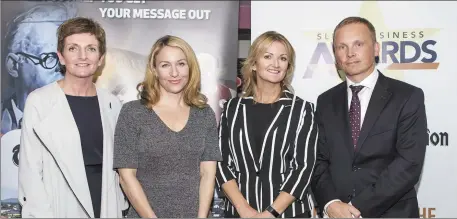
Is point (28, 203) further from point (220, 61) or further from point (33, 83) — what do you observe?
point (220, 61)

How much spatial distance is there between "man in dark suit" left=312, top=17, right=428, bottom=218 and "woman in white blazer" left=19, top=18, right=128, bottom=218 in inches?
52.3

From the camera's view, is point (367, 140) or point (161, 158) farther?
point (367, 140)

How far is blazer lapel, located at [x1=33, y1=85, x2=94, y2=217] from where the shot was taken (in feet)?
10.6

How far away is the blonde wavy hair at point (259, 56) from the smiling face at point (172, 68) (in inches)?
17.0

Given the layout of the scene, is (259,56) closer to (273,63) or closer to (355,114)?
(273,63)

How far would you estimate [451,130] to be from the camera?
12.9 feet

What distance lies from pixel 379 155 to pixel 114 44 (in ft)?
6.80

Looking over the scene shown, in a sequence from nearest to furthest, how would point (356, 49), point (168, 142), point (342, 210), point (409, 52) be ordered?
point (168, 142)
point (342, 210)
point (356, 49)
point (409, 52)

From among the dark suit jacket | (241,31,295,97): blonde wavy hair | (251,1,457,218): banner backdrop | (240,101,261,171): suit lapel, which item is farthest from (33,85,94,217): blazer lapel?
(251,1,457,218): banner backdrop

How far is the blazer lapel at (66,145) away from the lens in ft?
10.6

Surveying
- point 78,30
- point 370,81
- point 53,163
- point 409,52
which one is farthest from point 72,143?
point 409,52

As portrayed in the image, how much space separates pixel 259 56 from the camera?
3.42 metres

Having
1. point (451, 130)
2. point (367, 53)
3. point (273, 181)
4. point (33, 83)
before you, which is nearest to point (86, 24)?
point (33, 83)

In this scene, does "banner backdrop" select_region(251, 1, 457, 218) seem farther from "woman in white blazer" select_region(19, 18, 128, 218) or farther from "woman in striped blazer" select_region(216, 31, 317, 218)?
"woman in white blazer" select_region(19, 18, 128, 218)
